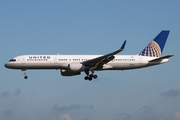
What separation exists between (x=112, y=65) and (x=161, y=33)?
14.2m

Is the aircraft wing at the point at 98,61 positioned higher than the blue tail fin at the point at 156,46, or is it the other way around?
the blue tail fin at the point at 156,46

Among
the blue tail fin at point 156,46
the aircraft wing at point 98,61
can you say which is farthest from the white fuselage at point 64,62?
the blue tail fin at point 156,46

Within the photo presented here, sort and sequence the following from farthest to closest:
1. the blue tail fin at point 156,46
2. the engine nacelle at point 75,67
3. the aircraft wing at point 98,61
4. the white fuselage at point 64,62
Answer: the blue tail fin at point 156,46 < the engine nacelle at point 75,67 < the white fuselage at point 64,62 < the aircraft wing at point 98,61

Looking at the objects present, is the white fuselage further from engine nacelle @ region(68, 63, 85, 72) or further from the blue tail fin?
the blue tail fin

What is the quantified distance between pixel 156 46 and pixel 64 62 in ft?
61.6

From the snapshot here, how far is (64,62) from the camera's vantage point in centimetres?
8662

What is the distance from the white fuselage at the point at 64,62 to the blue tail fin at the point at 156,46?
3012 millimetres

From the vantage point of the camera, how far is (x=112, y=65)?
88125 mm

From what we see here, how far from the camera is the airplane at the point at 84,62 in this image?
3366 inches

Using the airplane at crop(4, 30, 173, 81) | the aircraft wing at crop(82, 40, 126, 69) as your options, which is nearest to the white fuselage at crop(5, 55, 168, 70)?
the airplane at crop(4, 30, 173, 81)

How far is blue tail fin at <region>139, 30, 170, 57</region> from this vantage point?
9331 cm

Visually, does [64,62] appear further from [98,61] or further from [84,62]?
[98,61]

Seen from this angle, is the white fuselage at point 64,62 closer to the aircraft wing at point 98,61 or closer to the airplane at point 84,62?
the airplane at point 84,62

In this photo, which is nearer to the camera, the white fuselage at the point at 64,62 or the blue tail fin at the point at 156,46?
the white fuselage at the point at 64,62
